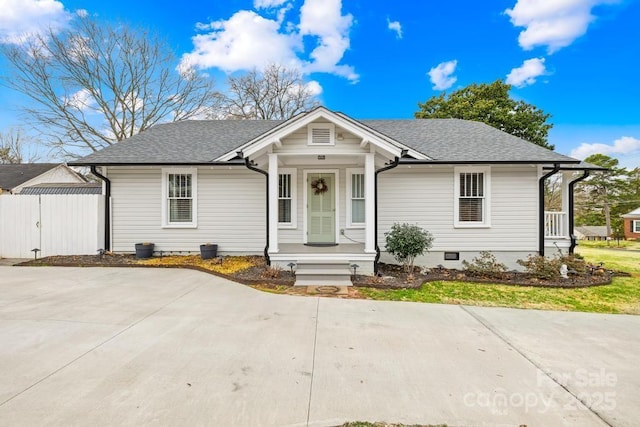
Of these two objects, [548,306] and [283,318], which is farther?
[548,306]

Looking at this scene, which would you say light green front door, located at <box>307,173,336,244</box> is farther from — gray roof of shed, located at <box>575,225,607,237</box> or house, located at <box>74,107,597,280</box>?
gray roof of shed, located at <box>575,225,607,237</box>

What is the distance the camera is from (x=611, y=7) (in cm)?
1263

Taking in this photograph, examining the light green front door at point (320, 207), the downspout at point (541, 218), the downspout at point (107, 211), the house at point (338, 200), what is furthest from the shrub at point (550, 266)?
the downspout at point (107, 211)

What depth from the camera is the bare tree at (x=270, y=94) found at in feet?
75.9

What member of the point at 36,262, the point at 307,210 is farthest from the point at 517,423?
the point at 36,262

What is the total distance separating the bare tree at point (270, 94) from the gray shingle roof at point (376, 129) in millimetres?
11818

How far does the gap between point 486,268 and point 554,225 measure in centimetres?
326

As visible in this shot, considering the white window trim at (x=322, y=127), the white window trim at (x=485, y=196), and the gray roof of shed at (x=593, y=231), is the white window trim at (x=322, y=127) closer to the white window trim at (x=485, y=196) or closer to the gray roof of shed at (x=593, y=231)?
the white window trim at (x=485, y=196)

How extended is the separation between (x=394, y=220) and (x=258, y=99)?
1843 cm

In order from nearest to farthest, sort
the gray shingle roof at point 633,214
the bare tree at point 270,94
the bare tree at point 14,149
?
the bare tree at point 270,94
the bare tree at point 14,149
the gray shingle roof at point 633,214

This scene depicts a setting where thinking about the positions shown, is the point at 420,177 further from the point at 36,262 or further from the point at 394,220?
the point at 36,262

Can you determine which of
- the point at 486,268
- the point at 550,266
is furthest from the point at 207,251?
the point at 550,266

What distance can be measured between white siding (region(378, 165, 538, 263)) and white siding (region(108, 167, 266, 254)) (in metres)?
4.07

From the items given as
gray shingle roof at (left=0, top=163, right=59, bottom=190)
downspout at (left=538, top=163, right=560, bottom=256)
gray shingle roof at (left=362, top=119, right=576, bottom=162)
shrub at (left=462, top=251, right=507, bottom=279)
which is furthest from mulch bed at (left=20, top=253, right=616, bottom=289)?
gray shingle roof at (left=0, top=163, right=59, bottom=190)
